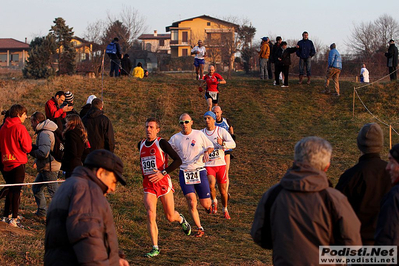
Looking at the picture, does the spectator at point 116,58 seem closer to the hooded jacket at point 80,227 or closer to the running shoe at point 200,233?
the running shoe at point 200,233

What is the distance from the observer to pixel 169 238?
28.2 ft

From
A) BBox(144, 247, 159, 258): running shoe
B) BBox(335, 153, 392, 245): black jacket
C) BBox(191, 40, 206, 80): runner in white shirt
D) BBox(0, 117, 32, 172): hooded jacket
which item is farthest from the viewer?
BBox(191, 40, 206, 80): runner in white shirt

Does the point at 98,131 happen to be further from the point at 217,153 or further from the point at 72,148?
the point at 217,153

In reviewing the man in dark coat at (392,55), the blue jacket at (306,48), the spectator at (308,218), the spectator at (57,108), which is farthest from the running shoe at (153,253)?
the man in dark coat at (392,55)

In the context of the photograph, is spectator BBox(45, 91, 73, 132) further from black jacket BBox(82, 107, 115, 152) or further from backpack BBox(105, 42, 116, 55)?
backpack BBox(105, 42, 116, 55)

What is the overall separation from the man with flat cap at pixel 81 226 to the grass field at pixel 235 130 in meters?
3.52

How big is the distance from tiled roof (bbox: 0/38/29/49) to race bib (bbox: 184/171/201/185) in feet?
234

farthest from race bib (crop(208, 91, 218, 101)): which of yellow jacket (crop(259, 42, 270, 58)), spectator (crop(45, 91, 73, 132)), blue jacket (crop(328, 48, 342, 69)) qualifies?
spectator (crop(45, 91, 73, 132))

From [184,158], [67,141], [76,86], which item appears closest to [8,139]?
[67,141]

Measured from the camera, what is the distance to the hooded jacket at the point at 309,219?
10.8ft

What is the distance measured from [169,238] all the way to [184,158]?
1.45m

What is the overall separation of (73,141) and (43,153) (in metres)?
0.97

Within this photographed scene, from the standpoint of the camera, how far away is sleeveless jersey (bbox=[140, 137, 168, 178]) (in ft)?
24.5

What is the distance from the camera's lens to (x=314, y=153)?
3.49 m
